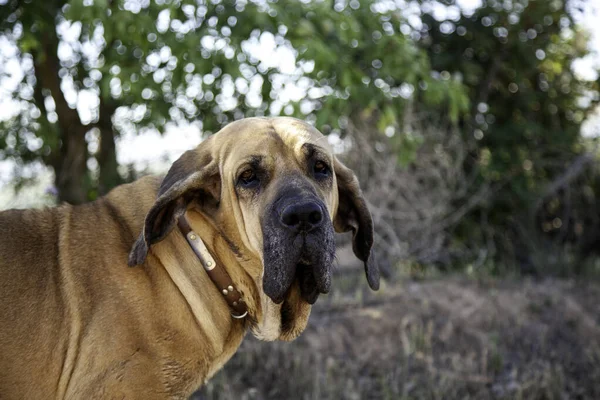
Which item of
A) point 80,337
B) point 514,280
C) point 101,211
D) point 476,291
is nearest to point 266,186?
point 101,211

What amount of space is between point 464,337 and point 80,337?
13.5 feet

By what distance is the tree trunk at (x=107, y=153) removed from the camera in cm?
626

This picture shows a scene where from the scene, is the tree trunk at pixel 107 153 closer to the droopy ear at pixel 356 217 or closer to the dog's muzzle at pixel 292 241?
the droopy ear at pixel 356 217

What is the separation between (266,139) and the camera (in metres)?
3.03

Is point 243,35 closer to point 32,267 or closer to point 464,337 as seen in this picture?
point 32,267

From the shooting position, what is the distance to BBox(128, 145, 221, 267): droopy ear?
9.09ft

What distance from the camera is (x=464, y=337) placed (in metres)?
5.98

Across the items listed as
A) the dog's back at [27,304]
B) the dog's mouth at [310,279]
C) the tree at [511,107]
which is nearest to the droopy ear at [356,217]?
the dog's mouth at [310,279]

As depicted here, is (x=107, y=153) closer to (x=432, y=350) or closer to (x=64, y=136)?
(x=64, y=136)

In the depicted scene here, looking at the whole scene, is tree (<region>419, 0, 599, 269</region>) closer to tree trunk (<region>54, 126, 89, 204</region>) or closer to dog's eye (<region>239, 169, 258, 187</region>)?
tree trunk (<region>54, 126, 89, 204</region>)

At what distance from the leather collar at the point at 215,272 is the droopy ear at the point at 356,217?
28.7 inches

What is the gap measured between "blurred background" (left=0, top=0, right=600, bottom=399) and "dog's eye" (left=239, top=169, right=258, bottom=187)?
1.78 m

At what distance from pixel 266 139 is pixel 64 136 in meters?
4.41

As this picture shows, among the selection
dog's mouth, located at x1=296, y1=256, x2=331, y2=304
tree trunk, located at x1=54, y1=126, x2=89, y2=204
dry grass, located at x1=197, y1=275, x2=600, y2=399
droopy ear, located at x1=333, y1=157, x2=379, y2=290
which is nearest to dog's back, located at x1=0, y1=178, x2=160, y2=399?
dog's mouth, located at x1=296, y1=256, x2=331, y2=304
